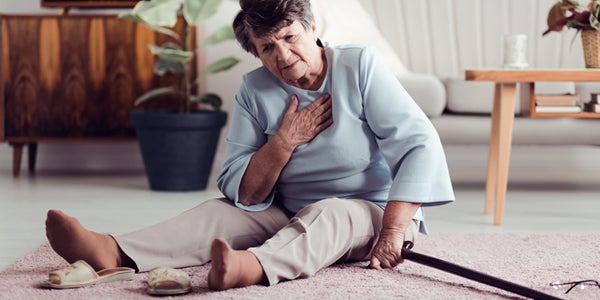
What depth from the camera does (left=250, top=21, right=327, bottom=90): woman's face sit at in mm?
1894

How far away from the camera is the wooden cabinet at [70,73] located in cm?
401

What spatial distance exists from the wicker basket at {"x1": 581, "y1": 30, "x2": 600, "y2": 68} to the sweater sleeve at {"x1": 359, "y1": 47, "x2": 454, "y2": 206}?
47.0 inches

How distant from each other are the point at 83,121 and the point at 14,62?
0.41 metres

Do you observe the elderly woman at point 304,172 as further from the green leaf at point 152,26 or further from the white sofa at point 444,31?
the white sofa at point 444,31

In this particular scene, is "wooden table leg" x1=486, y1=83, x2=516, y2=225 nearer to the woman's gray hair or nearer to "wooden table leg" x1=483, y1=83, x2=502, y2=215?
"wooden table leg" x1=483, y1=83, x2=502, y2=215

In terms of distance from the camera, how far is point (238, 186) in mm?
2035

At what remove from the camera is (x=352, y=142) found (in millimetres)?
2008

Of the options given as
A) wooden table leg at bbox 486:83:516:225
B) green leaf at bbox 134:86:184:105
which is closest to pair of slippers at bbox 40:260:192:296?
wooden table leg at bbox 486:83:516:225

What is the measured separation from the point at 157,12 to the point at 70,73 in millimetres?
755

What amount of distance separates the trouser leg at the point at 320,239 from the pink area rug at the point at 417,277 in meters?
0.03

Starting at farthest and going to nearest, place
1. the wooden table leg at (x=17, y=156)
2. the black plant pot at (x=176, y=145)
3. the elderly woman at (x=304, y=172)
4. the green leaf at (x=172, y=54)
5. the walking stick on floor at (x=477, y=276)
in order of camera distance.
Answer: the wooden table leg at (x=17, y=156) → the black plant pot at (x=176, y=145) → the green leaf at (x=172, y=54) → the elderly woman at (x=304, y=172) → the walking stick on floor at (x=477, y=276)

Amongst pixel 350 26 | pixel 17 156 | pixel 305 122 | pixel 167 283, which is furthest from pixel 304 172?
pixel 17 156

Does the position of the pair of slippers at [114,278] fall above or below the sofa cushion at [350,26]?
below

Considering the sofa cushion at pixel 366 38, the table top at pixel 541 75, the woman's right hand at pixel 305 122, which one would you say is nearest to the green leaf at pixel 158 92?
the sofa cushion at pixel 366 38
